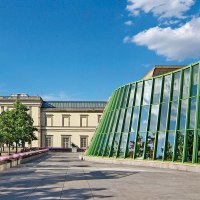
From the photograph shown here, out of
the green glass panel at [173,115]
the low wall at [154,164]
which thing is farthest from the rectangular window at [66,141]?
the green glass panel at [173,115]

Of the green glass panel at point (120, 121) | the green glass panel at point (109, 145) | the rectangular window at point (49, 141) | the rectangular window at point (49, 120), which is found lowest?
the rectangular window at point (49, 141)

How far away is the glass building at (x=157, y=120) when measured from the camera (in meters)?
23.5

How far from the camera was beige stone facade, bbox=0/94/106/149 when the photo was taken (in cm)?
10625

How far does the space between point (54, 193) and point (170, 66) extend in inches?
894

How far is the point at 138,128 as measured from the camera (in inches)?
1163

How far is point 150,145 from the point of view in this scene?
90.3ft

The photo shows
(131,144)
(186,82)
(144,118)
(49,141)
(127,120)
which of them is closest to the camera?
(186,82)

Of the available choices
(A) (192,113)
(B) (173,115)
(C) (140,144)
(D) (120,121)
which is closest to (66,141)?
(D) (120,121)

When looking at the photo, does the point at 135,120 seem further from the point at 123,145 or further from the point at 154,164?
the point at 154,164

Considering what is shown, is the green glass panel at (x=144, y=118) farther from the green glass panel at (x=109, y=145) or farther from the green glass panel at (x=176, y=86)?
the green glass panel at (x=109, y=145)

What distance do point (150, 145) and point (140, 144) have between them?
4.35 feet

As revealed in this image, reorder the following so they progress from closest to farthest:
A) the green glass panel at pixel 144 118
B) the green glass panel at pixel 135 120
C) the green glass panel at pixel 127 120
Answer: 1. the green glass panel at pixel 144 118
2. the green glass panel at pixel 135 120
3. the green glass panel at pixel 127 120

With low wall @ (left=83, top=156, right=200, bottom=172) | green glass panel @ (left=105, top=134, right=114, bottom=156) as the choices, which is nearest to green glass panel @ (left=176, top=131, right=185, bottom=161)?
low wall @ (left=83, top=156, right=200, bottom=172)

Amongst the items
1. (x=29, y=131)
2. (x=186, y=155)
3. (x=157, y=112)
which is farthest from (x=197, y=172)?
(x=29, y=131)
